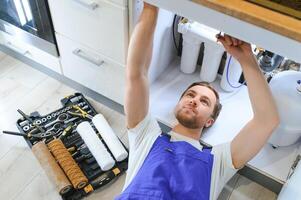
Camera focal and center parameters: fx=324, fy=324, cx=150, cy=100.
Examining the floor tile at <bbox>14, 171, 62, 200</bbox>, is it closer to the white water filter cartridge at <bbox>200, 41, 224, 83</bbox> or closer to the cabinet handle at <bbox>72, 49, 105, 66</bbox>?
the cabinet handle at <bbox>72, 49, 105, 66</bbox>

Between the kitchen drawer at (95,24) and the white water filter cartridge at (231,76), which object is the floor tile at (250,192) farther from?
the kitchen drawer at (95,24)

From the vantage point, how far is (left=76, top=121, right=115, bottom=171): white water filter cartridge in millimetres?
1498

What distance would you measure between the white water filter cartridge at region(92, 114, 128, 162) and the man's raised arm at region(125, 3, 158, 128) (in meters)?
0.34

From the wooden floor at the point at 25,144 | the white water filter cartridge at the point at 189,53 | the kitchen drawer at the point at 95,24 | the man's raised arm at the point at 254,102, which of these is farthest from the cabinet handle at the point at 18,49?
the man's raised arm at the point at 254,102

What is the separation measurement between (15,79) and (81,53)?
0.62m

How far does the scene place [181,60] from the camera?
69.9 inches

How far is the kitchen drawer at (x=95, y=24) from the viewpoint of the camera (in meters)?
1.28

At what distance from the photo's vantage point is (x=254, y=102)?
1.06 metres

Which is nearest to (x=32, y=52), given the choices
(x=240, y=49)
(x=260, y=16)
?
(x=240, y=49)

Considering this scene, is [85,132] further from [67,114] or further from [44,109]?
[44,109]

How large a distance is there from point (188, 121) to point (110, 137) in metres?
0.49

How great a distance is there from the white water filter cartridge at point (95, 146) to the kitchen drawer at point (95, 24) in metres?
0.39

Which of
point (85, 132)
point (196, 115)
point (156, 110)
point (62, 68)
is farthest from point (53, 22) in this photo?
point (196, 115)

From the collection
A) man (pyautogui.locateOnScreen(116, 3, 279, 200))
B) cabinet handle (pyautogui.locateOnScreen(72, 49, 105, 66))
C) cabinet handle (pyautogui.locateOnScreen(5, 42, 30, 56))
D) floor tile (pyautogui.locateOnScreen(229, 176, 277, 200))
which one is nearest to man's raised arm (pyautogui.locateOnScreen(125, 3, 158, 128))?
man (pyautogui.locateOnScreen(116, 3, 279, 200))
